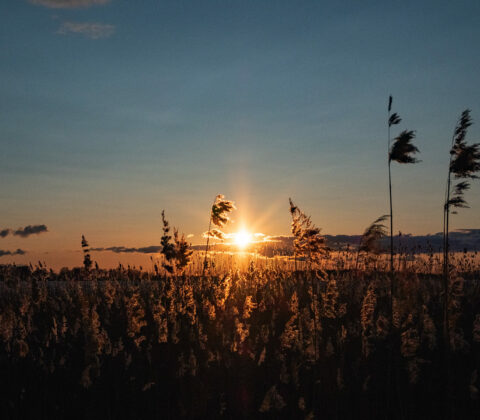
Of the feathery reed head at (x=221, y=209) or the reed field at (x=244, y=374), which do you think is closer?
the reed field at (x=244, y=374)

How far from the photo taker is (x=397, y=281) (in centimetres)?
1129

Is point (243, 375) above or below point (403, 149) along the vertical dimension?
below

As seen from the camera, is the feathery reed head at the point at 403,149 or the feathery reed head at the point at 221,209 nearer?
the feathery reed head at the point at 403,149

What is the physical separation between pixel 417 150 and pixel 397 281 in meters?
4.51

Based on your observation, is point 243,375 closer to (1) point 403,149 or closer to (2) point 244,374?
(2) point 244,374

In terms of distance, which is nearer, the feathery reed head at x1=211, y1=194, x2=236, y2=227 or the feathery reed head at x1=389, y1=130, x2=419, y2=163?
the feathery reed head at x1=389, y1=130, x2=419, y2=163

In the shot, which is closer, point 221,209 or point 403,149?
point 403,149

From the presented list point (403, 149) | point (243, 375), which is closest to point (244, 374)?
point (243, 375)

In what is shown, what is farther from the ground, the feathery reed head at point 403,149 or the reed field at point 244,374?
the feathery reed head at point 403,149

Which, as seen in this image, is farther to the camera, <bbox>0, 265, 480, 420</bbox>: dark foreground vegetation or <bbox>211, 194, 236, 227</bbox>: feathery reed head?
<bbox>211, 194, 236, 227</bbox>: feathery reed head

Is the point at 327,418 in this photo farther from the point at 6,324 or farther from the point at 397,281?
the point at 397,281

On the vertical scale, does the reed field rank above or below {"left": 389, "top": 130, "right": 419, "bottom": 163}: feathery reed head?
below

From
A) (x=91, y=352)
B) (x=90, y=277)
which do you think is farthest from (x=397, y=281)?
(x=90, y=277)

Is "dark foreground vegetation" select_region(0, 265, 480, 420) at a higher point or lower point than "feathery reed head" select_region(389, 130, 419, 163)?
lower
